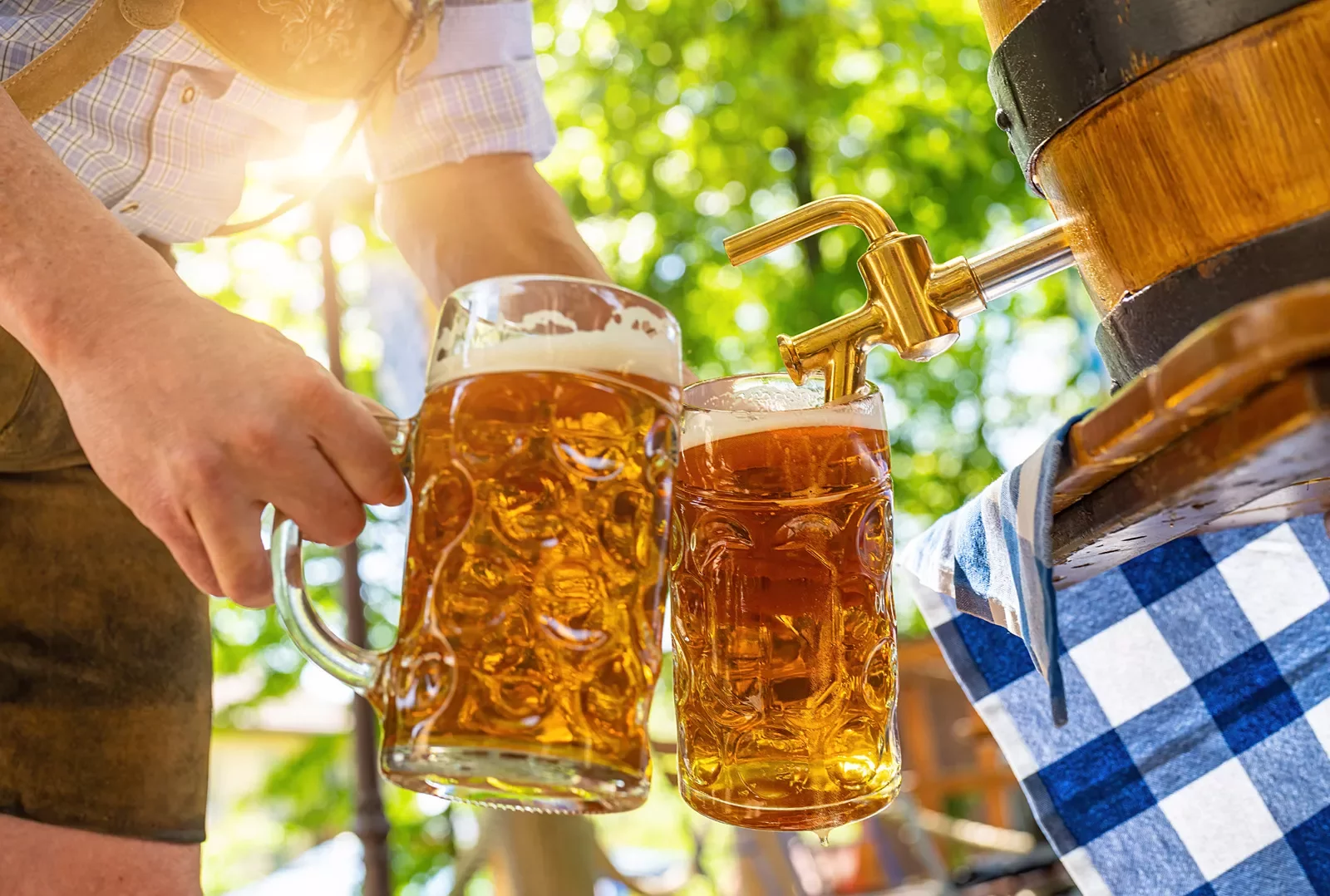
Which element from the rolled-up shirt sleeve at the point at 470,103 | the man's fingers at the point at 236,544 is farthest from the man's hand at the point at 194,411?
the rolled-up shirt sleeve at the point at 470,103

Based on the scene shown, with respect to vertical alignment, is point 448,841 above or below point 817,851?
above

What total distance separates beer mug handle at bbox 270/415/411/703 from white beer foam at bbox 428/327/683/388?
63 millimetres

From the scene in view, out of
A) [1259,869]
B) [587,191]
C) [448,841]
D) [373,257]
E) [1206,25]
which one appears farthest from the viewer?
[448,841]

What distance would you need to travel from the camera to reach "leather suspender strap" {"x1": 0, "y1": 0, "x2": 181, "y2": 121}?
3.60 ft

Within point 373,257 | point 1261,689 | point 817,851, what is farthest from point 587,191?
point 1261,689

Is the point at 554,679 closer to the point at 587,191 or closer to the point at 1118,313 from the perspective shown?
the point at 1118,313

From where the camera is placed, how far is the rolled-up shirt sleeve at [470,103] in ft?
5.22

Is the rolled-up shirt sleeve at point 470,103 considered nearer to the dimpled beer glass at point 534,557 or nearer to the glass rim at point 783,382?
the glass rim at point 783,382

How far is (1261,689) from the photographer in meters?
1.12

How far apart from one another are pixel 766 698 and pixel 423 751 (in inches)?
10.8

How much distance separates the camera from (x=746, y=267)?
6570 mm

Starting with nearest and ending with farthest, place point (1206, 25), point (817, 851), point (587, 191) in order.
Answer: point (1206, 25) → point (587, 191) → point (817, 851)

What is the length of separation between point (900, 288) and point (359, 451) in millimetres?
408

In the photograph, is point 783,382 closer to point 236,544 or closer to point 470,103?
point 236,544
